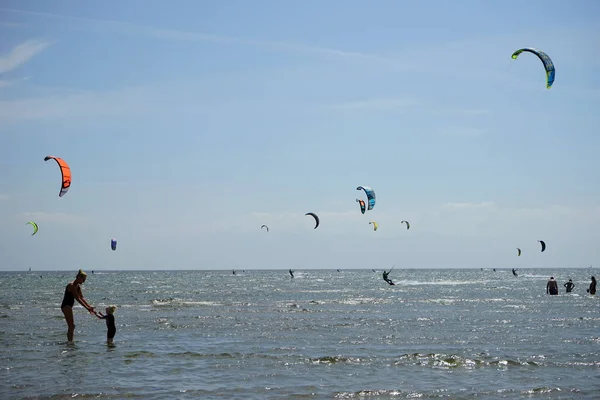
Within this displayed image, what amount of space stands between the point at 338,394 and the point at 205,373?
117 inches

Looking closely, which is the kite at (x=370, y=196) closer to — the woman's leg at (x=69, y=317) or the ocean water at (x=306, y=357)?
the ocean water at (x=306, y=357)

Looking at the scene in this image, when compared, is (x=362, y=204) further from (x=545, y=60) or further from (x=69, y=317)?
(x=69, y=317)

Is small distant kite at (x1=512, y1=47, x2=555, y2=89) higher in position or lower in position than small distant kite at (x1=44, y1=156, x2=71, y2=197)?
higher

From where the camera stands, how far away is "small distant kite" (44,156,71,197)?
20.1 m

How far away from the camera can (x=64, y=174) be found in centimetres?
2028

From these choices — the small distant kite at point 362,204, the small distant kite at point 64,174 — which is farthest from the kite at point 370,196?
the small distant kite at point 64,174

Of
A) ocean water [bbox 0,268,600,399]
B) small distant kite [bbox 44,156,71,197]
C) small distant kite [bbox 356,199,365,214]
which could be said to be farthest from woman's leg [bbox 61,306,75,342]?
small distant kite [bbox 356,199,365,214]

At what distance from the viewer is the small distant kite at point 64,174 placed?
2008cm

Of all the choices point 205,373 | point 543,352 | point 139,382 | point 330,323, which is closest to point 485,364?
point 543,352

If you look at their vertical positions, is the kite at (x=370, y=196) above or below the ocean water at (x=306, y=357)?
above

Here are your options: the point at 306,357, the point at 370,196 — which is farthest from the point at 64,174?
the point at 370,196

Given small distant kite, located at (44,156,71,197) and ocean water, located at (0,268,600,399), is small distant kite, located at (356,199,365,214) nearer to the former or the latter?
ocean water, located at (0,268,600,399)

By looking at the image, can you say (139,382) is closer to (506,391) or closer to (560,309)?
(506,391)

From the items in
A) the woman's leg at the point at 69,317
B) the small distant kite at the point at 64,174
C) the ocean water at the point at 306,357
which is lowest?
the ocean water at the point at 306,357
